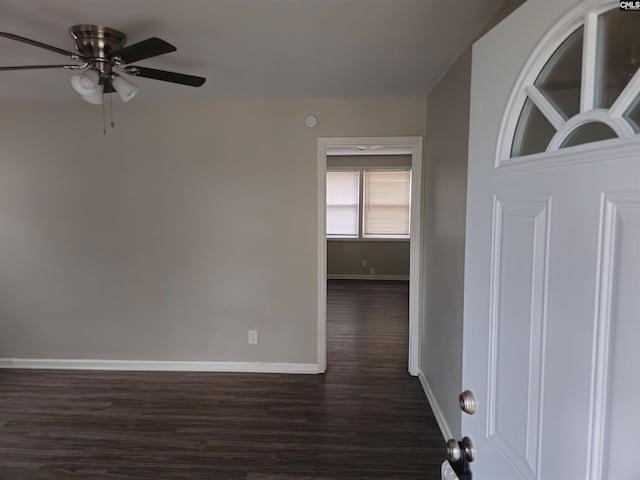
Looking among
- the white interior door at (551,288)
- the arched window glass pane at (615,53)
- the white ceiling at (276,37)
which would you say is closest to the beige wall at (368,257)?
the white ceiling at (276,37)

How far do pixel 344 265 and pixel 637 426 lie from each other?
23.5 feet

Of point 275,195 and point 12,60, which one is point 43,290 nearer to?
point 12,60

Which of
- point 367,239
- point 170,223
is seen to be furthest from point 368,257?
point 170,223

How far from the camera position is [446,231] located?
2.54 m

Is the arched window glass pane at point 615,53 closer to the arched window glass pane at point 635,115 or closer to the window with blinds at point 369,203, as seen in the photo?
the arched window glass pane at point 635,115

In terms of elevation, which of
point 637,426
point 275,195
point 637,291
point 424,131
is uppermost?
point 424,131

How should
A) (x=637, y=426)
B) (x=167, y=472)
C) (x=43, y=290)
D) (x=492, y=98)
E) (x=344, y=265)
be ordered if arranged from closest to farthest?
(x=637, y=426) → (x=492, y=98) → (x=167, y=472) → (x=43, y=290) → (x=344, y=265)

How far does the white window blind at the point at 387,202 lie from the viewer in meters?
7.52

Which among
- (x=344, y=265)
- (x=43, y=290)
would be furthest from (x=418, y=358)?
(x=344, y=265)

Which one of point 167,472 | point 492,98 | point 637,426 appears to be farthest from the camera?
point 167,472

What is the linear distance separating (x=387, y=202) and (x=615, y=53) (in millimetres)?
6959

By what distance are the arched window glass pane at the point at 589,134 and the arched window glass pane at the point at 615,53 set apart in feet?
0.12

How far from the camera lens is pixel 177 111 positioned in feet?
10.8

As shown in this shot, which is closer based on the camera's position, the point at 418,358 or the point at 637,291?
the point at 637,291
